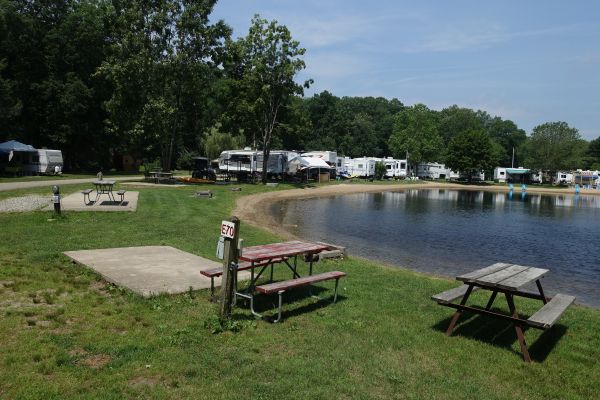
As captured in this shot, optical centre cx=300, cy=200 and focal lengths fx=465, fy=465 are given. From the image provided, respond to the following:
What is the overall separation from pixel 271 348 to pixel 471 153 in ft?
270

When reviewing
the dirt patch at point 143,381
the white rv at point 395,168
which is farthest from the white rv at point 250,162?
the dirt patch at point 143,381

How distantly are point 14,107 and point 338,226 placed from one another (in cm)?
2740

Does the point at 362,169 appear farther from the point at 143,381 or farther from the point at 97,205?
the point at 143,381

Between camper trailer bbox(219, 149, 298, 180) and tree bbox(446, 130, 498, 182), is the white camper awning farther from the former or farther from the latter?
tree bbox(446, 130, 498, 182)

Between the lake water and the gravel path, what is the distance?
400 inches

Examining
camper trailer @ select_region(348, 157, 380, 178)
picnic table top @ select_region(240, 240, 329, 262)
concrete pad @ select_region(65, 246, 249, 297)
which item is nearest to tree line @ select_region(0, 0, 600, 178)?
camper trailer @ select_region(348, 157, 380, 178)

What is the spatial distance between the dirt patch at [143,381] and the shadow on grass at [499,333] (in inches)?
151

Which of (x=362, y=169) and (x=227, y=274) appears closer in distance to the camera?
A: (x=227, y=274)

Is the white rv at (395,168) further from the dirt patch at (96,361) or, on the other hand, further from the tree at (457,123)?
the dirt patch at (96,361)

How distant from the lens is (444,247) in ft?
61.6

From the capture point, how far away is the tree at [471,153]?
81000mm

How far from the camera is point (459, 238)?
21.6 meters

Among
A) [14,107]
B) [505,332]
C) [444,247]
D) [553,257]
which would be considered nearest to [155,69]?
[14,107]

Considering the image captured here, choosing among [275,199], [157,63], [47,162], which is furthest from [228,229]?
[47,162]
